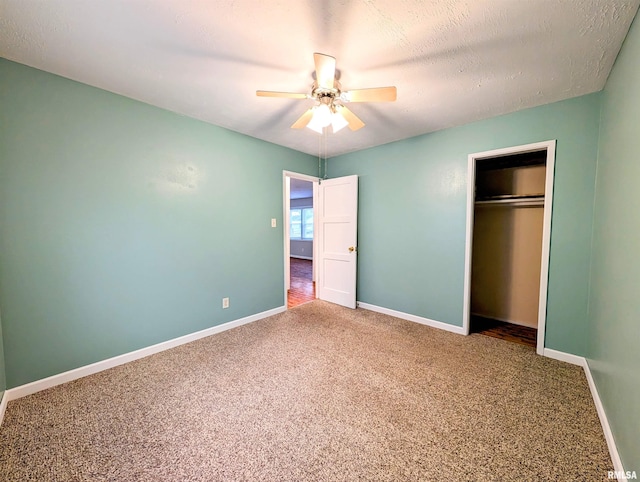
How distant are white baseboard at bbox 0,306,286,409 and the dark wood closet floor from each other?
3.07m

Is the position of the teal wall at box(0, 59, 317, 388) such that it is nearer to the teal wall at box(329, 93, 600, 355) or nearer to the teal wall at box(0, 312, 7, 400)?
the teal wall at box(0, 312, 7, 400)

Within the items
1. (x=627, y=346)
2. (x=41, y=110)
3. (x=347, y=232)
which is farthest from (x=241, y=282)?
(x=627, y=346)

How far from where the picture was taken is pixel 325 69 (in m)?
1.60

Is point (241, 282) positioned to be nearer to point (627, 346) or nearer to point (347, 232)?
point (347, 232)

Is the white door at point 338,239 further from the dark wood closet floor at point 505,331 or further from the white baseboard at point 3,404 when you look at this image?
the white baseboard at point 3,404

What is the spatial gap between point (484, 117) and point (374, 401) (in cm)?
301

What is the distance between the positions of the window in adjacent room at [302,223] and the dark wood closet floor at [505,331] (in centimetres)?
683

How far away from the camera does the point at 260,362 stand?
2367 mm

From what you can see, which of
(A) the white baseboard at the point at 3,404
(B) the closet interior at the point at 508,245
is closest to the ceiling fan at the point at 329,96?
(B) the closet interior at the point at 508,245

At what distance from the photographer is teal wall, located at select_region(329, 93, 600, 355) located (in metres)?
2.29

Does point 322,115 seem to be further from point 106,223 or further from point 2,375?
point 2,375

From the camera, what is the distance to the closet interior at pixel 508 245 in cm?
311

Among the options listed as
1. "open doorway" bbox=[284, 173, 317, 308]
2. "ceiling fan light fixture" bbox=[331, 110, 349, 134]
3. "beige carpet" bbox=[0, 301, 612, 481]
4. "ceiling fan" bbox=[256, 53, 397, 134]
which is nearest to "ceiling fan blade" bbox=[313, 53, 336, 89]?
"ceiling fan" bbox=[256, 53, 397, 134]

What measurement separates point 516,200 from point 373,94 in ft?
8.27
